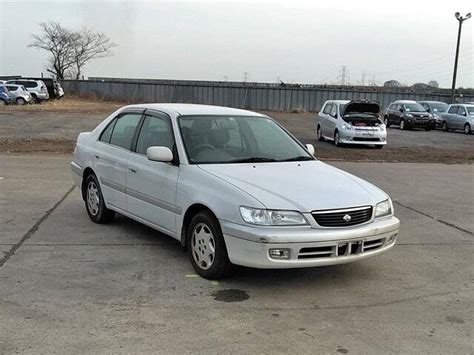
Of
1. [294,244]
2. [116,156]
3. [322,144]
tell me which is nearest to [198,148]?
[116,156]

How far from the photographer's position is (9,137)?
1792 centimetres

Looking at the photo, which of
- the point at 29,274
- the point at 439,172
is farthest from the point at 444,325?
the point at 439,172

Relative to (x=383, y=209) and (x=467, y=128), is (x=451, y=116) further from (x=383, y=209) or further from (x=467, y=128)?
(x=383, y=209)

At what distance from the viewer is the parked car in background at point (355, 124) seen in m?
18.6

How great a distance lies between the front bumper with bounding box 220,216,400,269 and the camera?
4.41 metres

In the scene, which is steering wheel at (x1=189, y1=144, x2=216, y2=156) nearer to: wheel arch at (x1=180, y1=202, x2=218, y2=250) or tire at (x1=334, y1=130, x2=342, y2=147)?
wheel arch at (x1=180, y1=202, x2=218, y2=250)

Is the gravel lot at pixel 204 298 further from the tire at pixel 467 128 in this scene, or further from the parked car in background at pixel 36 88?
the parked car in background at pixel 36 88

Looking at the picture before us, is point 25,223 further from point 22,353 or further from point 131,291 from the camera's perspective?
point 22,353

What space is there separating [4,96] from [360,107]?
25984 mm

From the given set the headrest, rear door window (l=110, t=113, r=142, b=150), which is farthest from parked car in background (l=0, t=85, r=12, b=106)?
the headrest

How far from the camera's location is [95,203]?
269 inches

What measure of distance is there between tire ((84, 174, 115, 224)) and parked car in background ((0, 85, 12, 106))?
1272 inches

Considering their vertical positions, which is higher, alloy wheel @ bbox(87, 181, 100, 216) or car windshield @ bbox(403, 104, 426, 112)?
car windshield @ bbox(403, 104, 426, 112)

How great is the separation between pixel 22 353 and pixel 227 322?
4.55 feet
